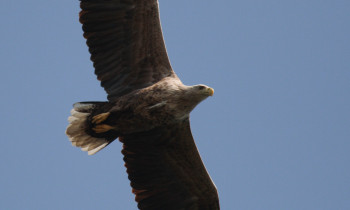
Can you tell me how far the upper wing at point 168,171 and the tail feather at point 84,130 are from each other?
47 centimetres

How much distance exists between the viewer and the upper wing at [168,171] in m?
9.66

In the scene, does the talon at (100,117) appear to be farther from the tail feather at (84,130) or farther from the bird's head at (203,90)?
the bird's head at (203,90)

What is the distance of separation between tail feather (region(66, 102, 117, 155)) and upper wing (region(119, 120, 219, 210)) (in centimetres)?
47

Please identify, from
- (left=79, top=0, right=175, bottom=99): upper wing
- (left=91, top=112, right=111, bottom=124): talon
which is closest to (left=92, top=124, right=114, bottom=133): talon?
(left=91, top=112, right=111, bottom=124): talon

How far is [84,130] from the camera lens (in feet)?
31.9

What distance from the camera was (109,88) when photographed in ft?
31.9

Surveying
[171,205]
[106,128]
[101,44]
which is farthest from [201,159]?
[101,44]

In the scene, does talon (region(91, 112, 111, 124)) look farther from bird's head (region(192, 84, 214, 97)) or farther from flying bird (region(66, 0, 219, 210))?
bird's head (region(192, 84, 214, 97))

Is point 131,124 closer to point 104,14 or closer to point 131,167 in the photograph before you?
point 131,167

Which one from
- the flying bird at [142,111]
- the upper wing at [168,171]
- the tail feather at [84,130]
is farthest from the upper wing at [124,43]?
the upper wing at [168,171]

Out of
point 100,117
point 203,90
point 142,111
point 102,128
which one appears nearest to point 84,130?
point 102,128

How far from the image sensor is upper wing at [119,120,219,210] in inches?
380

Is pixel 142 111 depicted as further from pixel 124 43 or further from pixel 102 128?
pixel 124 43

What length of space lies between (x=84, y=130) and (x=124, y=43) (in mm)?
1663
